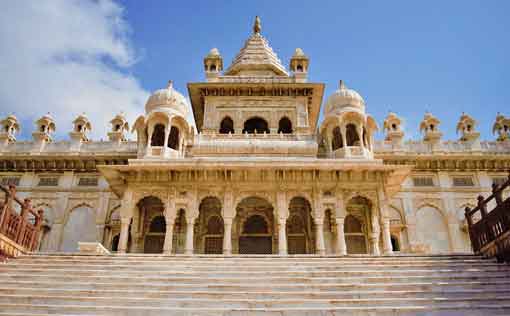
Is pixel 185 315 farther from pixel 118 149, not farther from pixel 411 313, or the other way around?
pixel 118 149

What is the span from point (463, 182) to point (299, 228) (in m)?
11.9

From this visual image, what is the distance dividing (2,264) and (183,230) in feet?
28.3

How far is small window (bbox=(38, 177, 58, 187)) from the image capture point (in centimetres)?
2620

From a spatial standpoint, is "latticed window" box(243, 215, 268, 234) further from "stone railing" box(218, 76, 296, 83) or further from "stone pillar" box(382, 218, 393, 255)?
"stone railing" box(218, 76, 296, 83)

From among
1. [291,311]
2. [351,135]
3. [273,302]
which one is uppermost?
[351,135]

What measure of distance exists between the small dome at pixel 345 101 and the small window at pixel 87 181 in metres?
14.3

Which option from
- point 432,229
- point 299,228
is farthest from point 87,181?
point 432,229

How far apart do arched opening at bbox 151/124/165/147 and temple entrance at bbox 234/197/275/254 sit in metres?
5.97

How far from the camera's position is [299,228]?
20.7m

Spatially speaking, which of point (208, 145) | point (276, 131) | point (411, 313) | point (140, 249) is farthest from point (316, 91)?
point (411, 313)

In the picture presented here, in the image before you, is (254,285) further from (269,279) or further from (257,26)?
(257,26)

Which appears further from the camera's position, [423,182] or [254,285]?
[423,182]

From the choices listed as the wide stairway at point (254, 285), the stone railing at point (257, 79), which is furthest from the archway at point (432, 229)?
the wide stairway at point (254, 285)

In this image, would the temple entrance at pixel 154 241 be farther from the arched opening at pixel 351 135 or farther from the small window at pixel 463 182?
the small window at pixel 463 182
